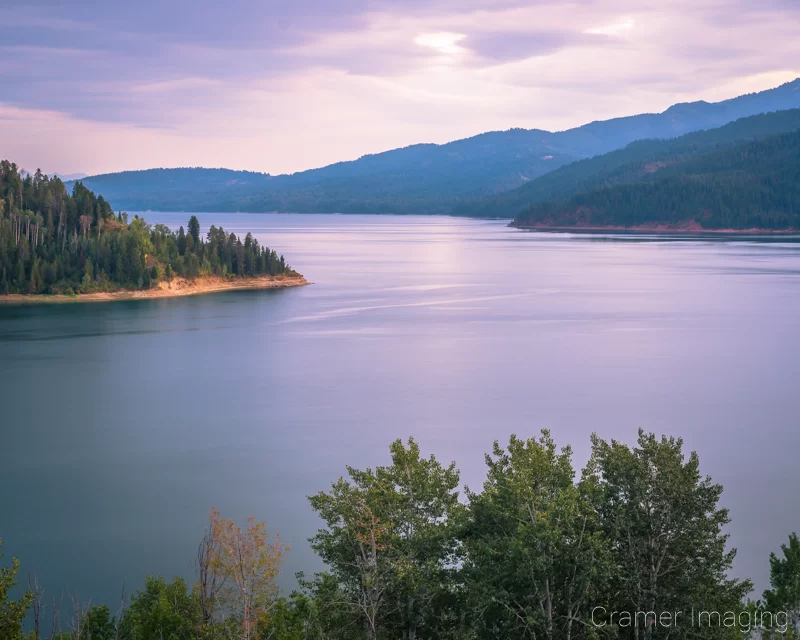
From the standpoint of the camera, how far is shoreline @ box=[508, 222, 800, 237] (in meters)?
161

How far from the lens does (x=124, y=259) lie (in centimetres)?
6550

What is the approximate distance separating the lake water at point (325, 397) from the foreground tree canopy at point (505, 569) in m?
4.93

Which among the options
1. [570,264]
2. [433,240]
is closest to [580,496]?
[570,264]

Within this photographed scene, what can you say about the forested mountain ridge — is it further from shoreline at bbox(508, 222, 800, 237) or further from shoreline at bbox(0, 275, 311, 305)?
shoreline at bbox(0, 275, 311, 305)

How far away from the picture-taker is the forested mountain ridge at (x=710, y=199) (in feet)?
543

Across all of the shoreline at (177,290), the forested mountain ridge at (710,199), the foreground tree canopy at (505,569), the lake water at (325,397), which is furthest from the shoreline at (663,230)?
the foreground tree canopy at (505,569)

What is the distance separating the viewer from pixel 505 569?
472 inches

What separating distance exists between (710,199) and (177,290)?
414ft

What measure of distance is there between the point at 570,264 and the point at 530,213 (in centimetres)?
10661

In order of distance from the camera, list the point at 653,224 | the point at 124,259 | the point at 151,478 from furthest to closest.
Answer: the point at 653,224 < the point at 124,259 < the point at 151,478

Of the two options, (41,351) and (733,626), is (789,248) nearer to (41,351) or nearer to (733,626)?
(41,351)

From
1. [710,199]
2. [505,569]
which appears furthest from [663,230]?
[505,569]

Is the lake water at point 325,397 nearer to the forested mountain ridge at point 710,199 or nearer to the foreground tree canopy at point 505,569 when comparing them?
the foreground tree canopy at point 505,569

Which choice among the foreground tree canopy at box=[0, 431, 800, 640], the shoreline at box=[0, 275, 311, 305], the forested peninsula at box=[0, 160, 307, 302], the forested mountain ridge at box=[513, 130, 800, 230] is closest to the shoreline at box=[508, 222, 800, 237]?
the forested mountain ridge at box=[513, 130, 800, 230]
